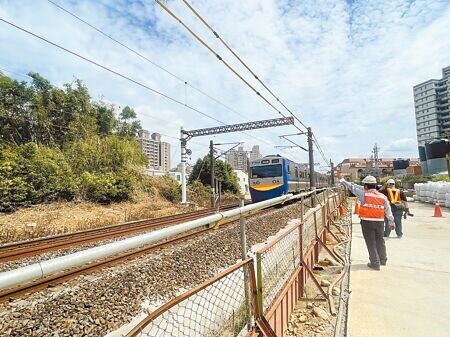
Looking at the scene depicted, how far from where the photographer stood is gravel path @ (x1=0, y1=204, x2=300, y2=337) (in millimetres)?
3552

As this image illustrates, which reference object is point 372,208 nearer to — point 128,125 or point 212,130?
point 212,130

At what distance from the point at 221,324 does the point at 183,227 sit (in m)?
1.58

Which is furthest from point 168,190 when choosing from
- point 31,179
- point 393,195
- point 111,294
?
point 111,294

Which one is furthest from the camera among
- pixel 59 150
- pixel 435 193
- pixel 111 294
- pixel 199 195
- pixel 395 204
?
pixel 199 195

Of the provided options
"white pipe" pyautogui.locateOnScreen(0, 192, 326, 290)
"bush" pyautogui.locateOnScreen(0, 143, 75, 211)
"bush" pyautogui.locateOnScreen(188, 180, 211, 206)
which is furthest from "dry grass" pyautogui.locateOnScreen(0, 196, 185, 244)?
"white pipe" pyautogui.locateOnScreen(0, 192, 326, 290)

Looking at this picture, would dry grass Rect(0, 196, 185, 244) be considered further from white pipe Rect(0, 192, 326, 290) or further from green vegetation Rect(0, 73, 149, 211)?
white pipe Rect(0, 192, 326, 290)

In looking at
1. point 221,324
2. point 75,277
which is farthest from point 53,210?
point 221,324

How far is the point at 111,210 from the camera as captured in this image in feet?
61.9

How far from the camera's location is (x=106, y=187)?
20328 millimetres

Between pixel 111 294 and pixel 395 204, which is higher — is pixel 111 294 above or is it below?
below

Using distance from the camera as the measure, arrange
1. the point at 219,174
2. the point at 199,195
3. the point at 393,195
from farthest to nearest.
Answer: the point at 219,174
the point at 199,195
the point at 393,195

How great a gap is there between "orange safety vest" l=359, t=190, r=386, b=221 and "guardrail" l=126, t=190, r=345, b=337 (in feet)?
6.41

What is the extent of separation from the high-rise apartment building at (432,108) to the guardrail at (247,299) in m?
117

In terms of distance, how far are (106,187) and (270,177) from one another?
11.0m
